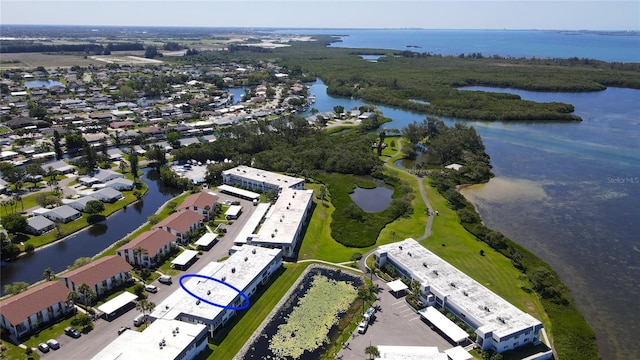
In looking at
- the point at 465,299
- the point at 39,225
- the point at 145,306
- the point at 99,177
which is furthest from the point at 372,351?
the point at 99,177

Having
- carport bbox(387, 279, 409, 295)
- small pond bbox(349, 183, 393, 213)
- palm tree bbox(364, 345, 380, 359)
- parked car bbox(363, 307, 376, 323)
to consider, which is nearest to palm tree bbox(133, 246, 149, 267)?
parked car bbox(363, 307, 376, 323)

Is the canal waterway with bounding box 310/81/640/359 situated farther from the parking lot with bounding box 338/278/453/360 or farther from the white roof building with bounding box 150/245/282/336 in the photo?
the white roof building with bounding box 150/245/282/336

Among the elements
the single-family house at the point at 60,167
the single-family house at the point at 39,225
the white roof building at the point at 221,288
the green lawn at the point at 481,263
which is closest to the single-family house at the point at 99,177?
the single-family house at the point at 60,167

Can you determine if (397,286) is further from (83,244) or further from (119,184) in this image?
(119,184)

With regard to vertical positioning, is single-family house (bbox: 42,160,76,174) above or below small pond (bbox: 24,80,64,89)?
below

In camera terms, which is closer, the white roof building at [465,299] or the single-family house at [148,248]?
the white roof building at [465,299]

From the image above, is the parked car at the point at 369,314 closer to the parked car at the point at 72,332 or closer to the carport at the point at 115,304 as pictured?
the carport at the point at 115,304
